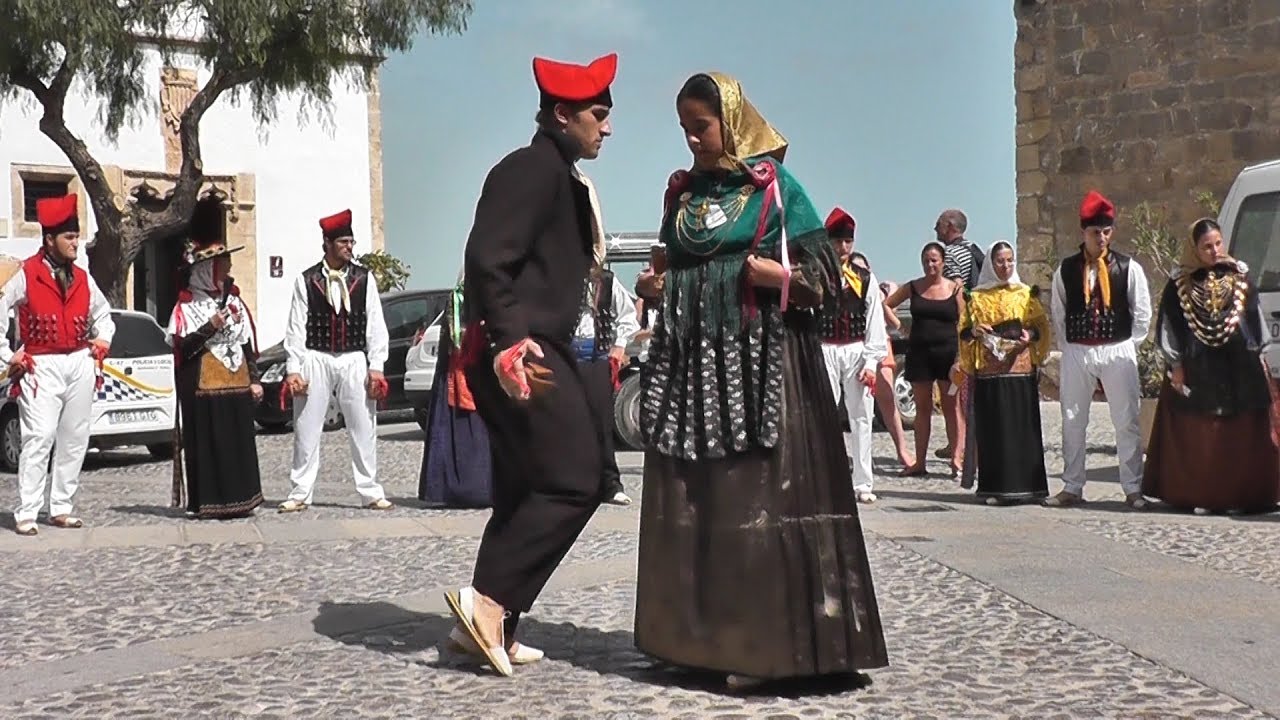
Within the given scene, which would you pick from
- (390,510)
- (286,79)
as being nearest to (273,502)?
(390,510)

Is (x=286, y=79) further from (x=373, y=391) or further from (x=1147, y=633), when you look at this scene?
(x=1147, y=633)

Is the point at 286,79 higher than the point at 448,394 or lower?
higher

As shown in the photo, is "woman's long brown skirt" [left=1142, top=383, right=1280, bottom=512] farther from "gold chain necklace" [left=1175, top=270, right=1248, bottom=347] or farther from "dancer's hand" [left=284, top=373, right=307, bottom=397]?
"dancer's hand" [left=284, top=373, right=307, bottom=397]

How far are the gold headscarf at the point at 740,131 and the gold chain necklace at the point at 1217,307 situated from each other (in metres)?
5.37

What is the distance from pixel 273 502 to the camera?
11.7m

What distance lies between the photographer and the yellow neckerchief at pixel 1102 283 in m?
10.4

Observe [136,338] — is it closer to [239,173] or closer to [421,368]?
[421,368]

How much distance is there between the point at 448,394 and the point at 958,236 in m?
4.36

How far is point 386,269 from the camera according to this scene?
32938mm

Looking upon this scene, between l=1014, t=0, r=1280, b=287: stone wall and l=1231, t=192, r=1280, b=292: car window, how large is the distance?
8597 millimetres

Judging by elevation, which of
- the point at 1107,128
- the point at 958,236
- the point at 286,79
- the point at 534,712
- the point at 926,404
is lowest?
the point at 534,712

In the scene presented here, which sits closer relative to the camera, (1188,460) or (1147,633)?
(1147,633)

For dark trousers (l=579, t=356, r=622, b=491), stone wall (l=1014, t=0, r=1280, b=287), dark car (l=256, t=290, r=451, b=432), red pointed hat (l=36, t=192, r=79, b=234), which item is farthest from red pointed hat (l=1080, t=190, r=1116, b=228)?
dark car (l=256, t=290, r=451, b=432)

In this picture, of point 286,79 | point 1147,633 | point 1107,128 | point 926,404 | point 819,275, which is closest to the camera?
point 819,275
